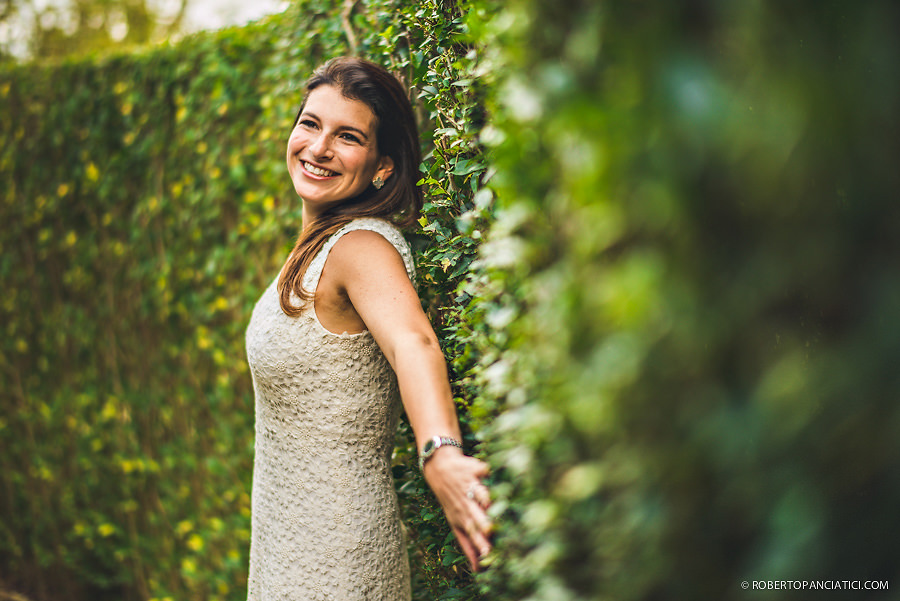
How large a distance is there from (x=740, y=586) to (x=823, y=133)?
0.42m

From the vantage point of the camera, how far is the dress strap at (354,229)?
5.17ft

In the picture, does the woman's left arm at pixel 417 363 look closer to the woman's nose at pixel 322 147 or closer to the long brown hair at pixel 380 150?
the long brown hair at pixel 380 150

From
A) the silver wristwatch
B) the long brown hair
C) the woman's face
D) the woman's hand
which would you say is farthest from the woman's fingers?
the woman's face

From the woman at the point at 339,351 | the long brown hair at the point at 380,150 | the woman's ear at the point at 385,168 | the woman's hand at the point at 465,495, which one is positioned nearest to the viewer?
the woman's hand at the point at 465,495

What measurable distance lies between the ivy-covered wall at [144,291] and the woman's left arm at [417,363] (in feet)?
1.93

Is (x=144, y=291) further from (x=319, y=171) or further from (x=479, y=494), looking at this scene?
(x=479, y=494)

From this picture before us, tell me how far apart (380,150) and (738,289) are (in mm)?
1388

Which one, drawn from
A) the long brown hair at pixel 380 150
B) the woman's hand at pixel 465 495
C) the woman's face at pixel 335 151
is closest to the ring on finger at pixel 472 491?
the woman's hand at pixel 465 495

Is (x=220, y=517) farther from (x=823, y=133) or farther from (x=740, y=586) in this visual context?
(x=823, y=133)

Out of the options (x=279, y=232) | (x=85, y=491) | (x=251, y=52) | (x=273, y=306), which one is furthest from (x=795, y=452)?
(x=85, y=491)

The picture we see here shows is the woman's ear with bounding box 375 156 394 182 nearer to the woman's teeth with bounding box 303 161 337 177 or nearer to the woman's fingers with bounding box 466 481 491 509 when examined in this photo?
the woman's teeth with bounding box 303 161 337 177

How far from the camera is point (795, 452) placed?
563 millimetres

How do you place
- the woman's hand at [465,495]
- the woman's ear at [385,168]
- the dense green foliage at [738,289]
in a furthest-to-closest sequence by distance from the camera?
the woman's ear at [385,168] → the woman's hand at [465,495] → the dense green foliage at [738,289]

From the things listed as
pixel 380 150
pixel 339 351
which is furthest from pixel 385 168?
pixel 339 351
